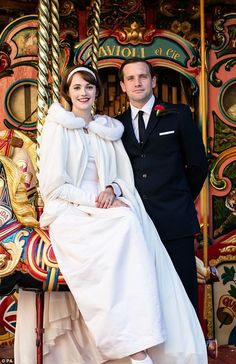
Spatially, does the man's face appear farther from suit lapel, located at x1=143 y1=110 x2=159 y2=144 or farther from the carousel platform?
the carousel platform

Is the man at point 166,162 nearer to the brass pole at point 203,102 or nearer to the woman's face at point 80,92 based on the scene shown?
the woman's face at point 80,92

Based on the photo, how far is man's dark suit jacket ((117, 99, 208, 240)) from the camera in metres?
4.61

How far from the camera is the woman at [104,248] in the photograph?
13.6ft

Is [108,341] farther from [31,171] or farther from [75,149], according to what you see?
[31,171]

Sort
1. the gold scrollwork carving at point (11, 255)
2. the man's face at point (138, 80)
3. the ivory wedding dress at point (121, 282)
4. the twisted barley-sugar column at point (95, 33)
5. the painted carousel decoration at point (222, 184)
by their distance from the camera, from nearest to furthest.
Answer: the ivory wedding dress at point (121, 282)
the gold scrollwork carving at point (11, 255)
the man's face at point (138, 80)
the twisted barley-sugar column at point (95, 33)
the painted carousel decoration at point (222, 184)

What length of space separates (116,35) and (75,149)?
168 cm

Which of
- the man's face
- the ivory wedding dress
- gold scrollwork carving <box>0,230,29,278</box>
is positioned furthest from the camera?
the man's face

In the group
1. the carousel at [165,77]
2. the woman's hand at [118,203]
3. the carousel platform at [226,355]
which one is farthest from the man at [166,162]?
the carousel platform at [226,355]

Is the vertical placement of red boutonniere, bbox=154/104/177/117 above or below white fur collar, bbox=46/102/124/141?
above

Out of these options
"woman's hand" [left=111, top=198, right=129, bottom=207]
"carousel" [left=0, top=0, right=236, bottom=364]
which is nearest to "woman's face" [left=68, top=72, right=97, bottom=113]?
"woman's hand" [left=111, top=198, right=129, bottom=207]

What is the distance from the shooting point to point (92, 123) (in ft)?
14.9

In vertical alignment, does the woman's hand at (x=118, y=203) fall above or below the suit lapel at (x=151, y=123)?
below

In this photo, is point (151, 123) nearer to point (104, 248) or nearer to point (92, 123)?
point (92, 123)

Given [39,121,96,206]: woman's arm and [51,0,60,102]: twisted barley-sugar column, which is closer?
[39,121,96,206]: woman's arm
